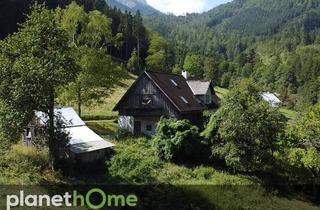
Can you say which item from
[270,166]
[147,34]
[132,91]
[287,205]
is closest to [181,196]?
[287,205]

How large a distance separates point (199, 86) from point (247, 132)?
19488mm

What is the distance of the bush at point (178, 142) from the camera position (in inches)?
1524

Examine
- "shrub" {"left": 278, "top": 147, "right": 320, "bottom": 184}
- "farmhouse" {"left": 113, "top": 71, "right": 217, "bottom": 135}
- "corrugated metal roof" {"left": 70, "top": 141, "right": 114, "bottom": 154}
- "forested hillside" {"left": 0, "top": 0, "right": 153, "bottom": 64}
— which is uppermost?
"forested hillside" {"left": 0, "top": 0, "right": 153, "bottom": 64}

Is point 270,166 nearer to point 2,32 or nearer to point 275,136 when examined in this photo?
point 275,136

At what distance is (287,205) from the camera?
34.1m

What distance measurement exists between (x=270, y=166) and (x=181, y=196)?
11627 mm

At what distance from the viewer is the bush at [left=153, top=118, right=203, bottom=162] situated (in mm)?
38719

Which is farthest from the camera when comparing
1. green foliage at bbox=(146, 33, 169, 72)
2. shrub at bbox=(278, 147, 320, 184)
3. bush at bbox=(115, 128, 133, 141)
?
green foliage at bbox=(146, 33, 169, 72)

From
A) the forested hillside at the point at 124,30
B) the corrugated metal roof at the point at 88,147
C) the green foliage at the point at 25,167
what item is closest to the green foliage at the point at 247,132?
the corrugated metal roof at the point at 88,147

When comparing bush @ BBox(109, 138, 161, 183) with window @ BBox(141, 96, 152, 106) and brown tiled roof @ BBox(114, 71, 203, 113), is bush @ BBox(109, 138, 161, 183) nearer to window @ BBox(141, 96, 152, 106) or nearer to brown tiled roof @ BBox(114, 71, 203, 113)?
window @ BBox(141, 96, 152, 106)

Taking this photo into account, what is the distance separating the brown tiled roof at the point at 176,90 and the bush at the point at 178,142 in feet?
20.7

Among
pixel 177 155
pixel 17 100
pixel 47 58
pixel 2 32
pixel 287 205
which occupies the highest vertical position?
pixel 2 32

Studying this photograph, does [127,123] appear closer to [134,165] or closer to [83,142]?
[83,142]

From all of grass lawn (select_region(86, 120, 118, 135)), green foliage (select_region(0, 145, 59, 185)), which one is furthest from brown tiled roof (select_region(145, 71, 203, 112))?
green foliage (select_region(0, 145, 59, 185))
